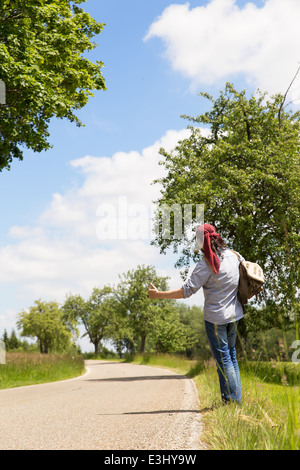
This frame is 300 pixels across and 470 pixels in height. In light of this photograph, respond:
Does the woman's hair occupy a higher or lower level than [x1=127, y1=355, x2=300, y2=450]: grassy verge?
higher

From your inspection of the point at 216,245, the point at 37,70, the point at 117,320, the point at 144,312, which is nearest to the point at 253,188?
the point at 37,70

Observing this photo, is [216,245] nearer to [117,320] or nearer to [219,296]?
[219,296]

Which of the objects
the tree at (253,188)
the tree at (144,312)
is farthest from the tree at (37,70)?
the tree at (144,312)

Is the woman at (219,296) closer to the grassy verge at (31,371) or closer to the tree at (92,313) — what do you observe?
the grassy verge at (31,371)

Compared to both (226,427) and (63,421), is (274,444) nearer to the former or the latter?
(226,427)

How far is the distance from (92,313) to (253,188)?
2616 inches

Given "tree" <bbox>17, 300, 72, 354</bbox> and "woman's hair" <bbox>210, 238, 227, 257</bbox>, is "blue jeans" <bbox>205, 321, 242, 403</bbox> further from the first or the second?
"tree" <bbox>17, 300, 72, 354</bbox>

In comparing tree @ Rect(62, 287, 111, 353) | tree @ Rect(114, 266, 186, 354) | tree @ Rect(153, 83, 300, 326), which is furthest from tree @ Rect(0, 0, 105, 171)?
tree @ Rect(62, 287, 111, 353)

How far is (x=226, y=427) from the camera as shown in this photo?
11.1ft

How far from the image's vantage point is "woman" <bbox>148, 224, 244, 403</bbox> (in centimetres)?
459

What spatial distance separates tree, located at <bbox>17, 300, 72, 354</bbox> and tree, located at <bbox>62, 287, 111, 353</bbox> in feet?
42.6

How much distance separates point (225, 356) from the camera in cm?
458
